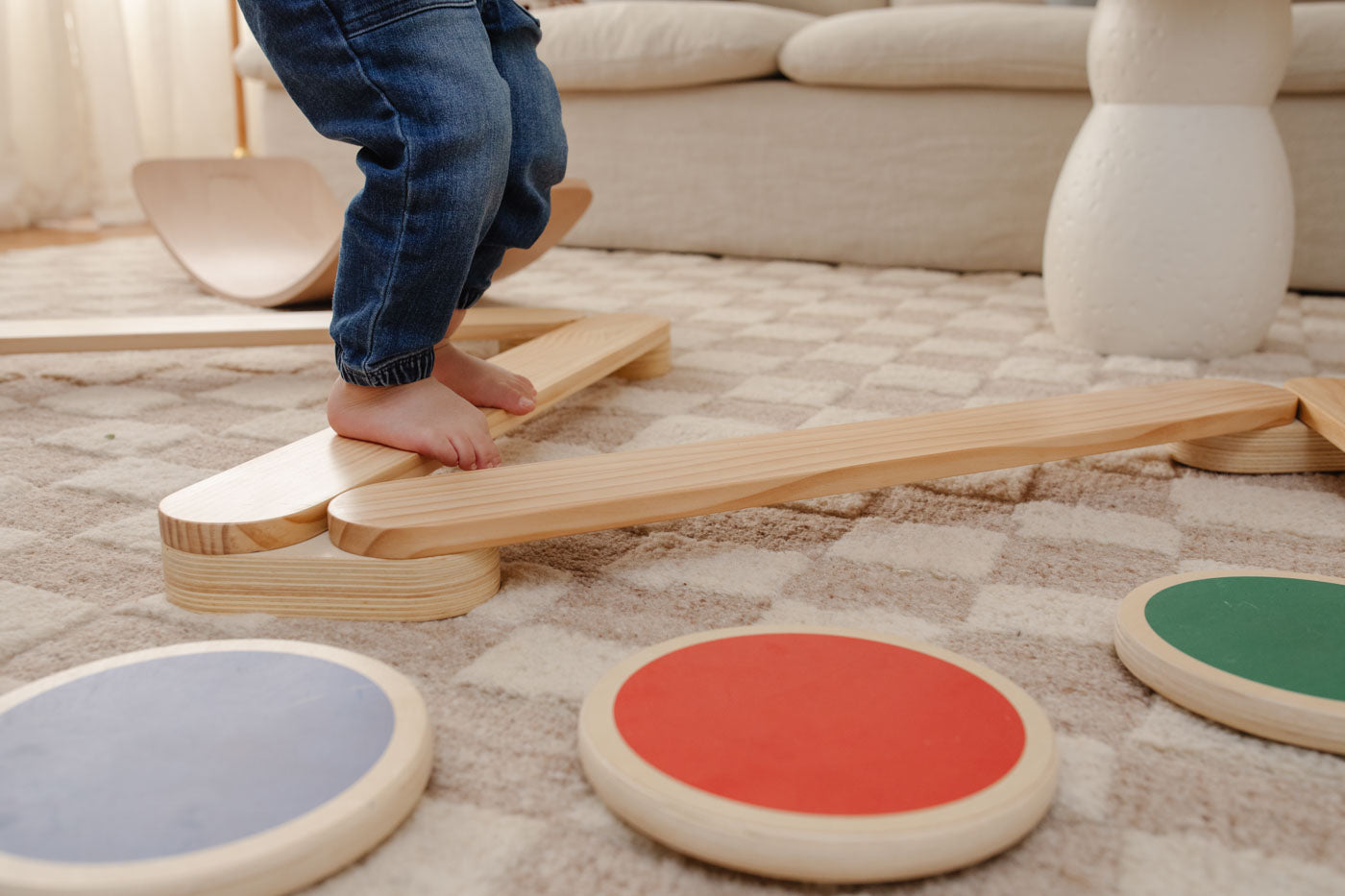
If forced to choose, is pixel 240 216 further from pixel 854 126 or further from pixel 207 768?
pixel 207 768

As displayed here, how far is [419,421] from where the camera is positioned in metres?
0.76

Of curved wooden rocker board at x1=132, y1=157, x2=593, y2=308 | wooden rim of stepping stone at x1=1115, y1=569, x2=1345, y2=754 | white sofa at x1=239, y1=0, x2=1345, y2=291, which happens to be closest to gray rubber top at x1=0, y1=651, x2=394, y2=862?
wooden rim of stepping stone at x1=1115, y1=569, x2=1345, y2=754

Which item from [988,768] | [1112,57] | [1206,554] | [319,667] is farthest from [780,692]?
[1112,57]

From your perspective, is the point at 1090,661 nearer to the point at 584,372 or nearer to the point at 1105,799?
the point at 1105,799

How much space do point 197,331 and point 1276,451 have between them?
39.8 inches

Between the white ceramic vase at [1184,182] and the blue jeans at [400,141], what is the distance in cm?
79

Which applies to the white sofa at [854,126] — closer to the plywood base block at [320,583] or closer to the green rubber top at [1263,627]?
the green rubber top at [1263,627]

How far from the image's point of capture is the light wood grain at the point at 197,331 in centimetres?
109

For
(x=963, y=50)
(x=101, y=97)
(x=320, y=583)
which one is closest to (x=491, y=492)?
(x=320, y=583)

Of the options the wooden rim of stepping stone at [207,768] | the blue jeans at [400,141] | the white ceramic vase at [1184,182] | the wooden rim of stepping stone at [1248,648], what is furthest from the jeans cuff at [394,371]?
the white ceramic vase at [1184,182]

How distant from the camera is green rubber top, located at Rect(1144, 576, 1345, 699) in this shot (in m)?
0.50

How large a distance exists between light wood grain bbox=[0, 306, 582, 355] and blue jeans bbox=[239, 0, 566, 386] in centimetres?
35

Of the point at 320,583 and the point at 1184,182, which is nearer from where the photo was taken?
the point at 320,583

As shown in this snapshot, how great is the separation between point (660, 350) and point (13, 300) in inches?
41.6
